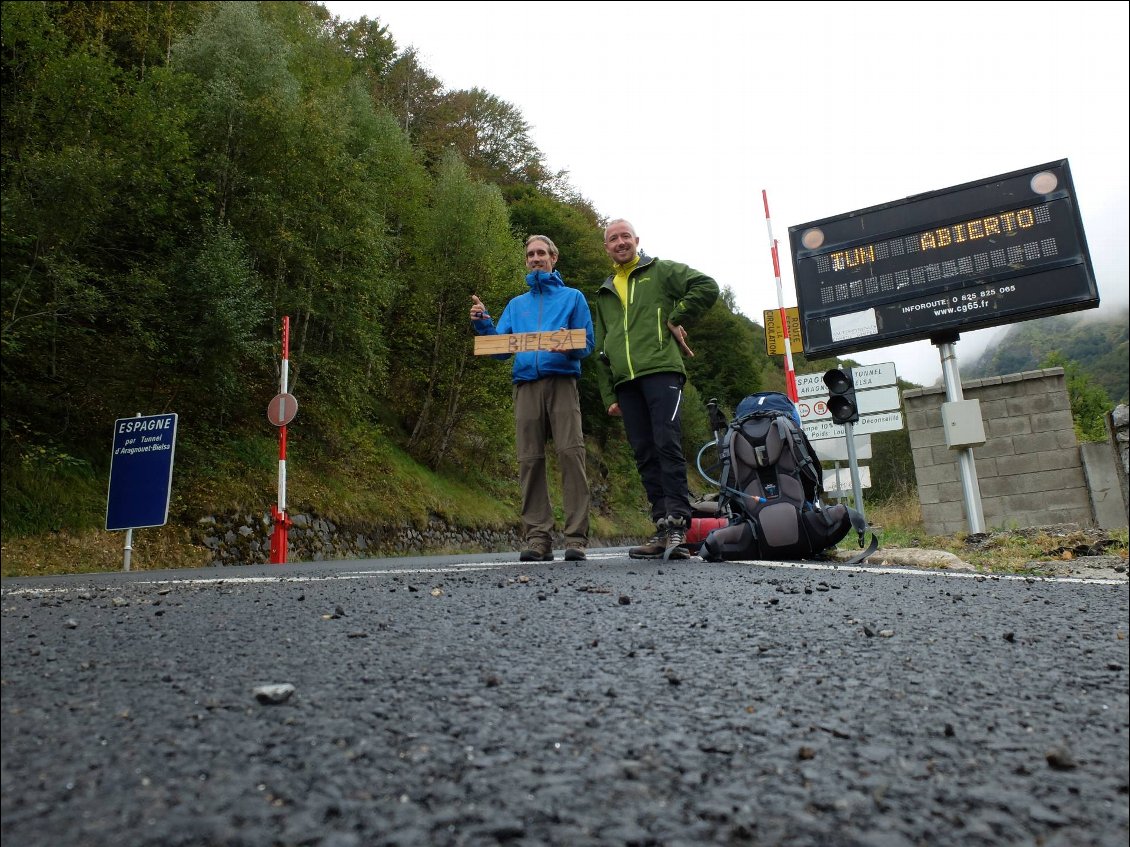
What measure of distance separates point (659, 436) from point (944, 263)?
5.56 meters

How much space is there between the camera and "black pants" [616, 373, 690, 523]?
15.8ft

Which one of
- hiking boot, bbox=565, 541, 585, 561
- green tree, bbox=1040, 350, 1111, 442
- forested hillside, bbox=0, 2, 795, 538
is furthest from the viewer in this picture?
green tree, bbox=1040, 350, 1111, 442

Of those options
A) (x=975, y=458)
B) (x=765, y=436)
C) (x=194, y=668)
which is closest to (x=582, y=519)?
(x=765, y=436)

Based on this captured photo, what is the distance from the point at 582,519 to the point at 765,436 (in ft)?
4.09

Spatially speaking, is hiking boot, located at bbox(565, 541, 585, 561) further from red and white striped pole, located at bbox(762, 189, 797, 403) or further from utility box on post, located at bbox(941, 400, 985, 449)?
red and white striped pole, located at bbox(762, 189, 797, 403)

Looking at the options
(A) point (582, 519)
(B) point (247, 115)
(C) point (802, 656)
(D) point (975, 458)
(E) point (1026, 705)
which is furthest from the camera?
(B) point (247, 115)

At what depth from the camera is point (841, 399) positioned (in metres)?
7.18

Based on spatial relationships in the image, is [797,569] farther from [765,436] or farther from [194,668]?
[194,668]

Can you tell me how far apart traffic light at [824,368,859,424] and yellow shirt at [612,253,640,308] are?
2855mm

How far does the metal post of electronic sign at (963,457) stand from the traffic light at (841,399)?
1922mm

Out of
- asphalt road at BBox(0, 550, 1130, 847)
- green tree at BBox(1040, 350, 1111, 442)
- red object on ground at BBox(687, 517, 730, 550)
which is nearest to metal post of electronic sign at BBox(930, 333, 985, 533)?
red object on ground at BBox(687, 517, 730, 550)

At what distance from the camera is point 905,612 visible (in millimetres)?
2336

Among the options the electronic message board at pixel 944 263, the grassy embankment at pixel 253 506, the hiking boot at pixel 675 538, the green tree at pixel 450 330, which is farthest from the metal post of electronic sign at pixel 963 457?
the green tree at pixel 450 330

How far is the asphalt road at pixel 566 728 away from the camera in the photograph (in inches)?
40.2
